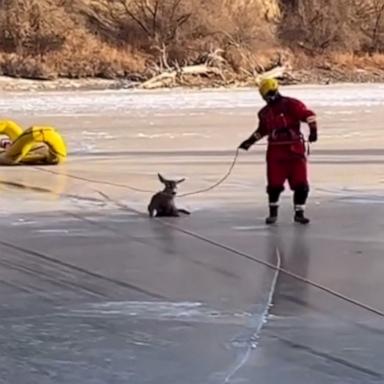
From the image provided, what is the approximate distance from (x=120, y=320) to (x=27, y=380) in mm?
1195

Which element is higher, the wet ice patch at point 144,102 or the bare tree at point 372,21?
the bare tree at point 372,21

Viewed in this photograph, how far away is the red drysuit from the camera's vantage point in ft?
30.8

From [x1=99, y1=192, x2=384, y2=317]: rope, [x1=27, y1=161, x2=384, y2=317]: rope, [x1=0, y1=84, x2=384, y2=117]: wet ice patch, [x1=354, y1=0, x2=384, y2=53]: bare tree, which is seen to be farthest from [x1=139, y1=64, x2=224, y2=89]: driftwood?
[x1=99, y1=192, x2=384, y2=317]: rope

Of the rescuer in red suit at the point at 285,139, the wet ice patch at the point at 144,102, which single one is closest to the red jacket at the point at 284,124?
the rescuer in red suit at the point at 285,139

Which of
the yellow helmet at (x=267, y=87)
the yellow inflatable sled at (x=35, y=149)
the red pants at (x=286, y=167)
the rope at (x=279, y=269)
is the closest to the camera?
the rope at (x=279, y=269)

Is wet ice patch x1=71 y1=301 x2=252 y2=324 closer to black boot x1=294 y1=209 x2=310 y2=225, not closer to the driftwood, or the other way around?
black boot x1=294 y1=209 x2=310 y2=225

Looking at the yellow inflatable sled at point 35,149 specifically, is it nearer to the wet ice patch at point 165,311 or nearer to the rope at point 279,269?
the rope at point 279,269

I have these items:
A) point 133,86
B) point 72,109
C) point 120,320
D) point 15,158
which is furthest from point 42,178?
point 133,86

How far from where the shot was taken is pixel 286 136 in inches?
370

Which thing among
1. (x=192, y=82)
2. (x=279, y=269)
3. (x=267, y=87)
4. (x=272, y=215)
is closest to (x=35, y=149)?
(x=272, y=215)

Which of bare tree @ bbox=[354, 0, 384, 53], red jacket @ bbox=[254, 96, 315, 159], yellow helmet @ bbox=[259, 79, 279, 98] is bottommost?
red jacket @ bbox=[254, 96, 315, 159]

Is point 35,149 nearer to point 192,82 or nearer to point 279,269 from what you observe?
point 279,269

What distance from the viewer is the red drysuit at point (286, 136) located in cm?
938

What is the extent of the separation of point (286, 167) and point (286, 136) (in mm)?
301
